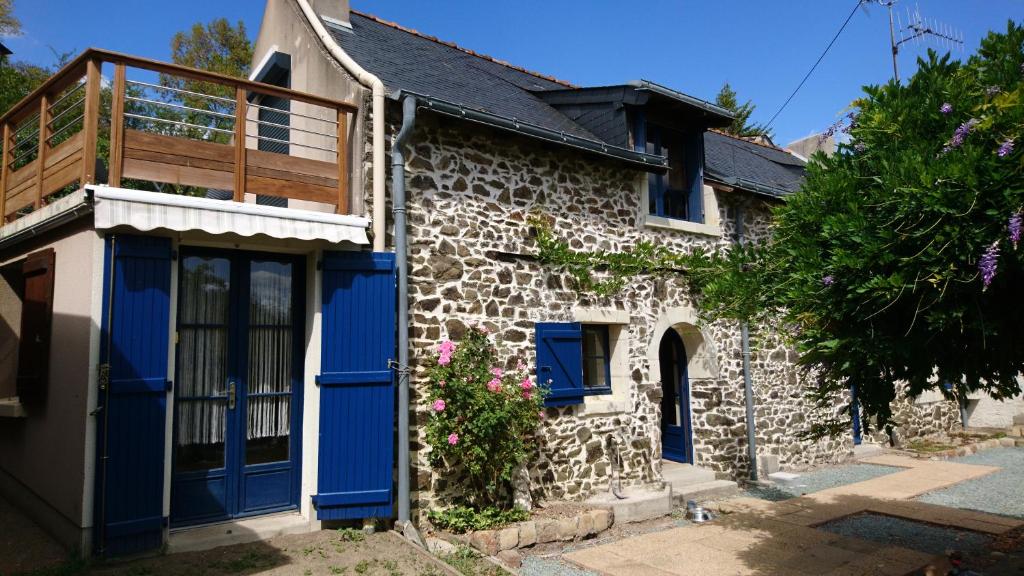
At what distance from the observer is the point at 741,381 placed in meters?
9.92

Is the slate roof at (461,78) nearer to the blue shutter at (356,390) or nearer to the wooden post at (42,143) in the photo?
the blue shutter at (356,390)

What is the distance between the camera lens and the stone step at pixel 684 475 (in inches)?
347

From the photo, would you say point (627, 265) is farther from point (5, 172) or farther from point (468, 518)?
point (5, 172)

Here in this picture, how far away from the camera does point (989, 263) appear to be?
3.08 m

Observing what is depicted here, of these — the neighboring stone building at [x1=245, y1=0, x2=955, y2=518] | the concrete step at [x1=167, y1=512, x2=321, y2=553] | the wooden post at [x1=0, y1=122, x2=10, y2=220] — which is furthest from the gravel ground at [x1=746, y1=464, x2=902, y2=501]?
the wooden post at [x1=0, y1=122, x2=10, y2=220]

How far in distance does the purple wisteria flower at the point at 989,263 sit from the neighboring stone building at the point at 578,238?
15.7 ft

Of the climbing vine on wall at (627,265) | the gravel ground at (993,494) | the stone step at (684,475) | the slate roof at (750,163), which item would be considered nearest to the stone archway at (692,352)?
the stone step at (684,475)

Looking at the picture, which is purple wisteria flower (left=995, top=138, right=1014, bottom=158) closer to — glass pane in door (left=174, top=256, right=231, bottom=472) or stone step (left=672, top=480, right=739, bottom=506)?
glass pane in door (left=174, top=256, right=231, bottom=472)

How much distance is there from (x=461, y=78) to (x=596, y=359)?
169 inches

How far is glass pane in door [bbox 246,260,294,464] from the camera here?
19.6ft

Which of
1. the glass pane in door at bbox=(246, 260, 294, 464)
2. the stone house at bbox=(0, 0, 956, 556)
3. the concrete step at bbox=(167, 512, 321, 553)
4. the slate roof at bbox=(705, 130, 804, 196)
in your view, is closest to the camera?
the stone house at bbox=(0, 0, 956, 556)

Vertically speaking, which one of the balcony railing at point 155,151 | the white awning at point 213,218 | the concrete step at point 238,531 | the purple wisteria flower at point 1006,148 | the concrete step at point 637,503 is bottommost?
the concrete step at point 637,503

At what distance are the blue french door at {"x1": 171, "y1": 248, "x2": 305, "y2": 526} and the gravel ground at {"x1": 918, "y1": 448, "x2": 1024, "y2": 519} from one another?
27.0ft

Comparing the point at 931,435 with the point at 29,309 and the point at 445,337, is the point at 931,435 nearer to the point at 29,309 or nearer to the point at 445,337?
the point at 445,337
